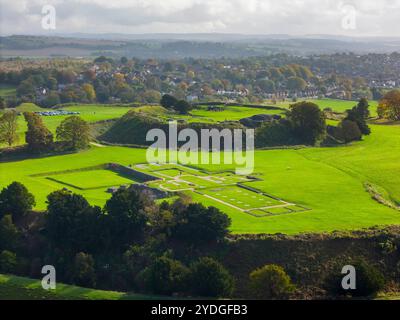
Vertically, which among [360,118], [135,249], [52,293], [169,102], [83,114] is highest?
[169,102]

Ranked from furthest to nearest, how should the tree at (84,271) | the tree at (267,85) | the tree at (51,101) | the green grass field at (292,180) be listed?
1. the tree at (267,85)
2. the tree at (51,101)
3. the green grass field at (292,180)
4. the tree at (84,271)

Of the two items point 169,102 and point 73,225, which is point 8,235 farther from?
point 169,102

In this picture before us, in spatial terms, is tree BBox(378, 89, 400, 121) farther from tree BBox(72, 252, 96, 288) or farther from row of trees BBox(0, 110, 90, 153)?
tree BBox(72, 252, 96, 288)

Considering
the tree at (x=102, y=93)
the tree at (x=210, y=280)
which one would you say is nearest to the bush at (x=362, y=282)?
the tree at (x=210, y=280)

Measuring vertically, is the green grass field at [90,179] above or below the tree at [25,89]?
below

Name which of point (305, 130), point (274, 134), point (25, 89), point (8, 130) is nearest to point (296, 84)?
point (25, 89)

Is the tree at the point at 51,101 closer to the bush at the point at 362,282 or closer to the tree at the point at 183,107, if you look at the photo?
the tree at the point at 183,107

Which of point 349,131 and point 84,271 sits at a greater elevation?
point 349,131
